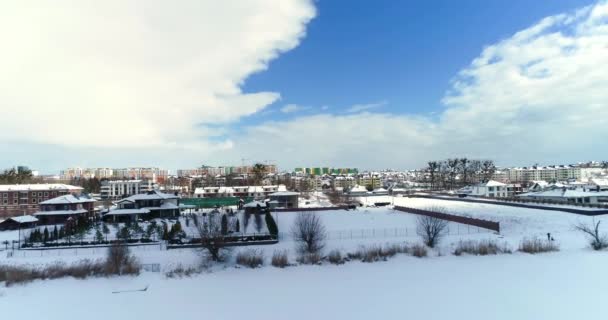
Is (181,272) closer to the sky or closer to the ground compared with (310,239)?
closer to the ground

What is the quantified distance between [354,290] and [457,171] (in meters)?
104

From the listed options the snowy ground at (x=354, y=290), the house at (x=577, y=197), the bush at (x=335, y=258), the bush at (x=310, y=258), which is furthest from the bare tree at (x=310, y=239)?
the house at (x=577, y=197)

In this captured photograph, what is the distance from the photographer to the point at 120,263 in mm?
21875

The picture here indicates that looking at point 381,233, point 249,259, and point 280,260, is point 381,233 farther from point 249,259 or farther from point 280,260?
point 249,259

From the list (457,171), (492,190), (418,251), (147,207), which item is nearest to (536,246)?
(418,251)

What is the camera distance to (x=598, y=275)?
18.9 m

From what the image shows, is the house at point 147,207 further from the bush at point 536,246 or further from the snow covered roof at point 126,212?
the bush at point 536,246

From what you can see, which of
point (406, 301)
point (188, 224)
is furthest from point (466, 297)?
point (188, 224)

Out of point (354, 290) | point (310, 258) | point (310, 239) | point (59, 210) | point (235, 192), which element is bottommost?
point (354, 290)

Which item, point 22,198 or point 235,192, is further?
point 235,192

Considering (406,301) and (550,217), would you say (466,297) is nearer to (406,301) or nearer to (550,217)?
(406,301)

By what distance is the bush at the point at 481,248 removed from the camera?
24234mm

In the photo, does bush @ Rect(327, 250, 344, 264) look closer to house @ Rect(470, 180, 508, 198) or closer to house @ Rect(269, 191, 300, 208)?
house @ Rect(269, 191, 300, 208)

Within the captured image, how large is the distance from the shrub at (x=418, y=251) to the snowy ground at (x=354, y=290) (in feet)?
2.28
